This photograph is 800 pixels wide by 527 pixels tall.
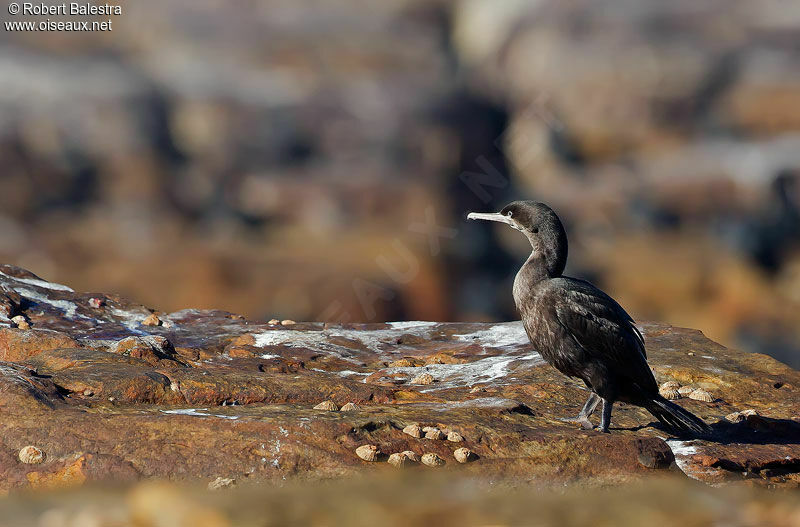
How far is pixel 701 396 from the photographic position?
8.91 meters

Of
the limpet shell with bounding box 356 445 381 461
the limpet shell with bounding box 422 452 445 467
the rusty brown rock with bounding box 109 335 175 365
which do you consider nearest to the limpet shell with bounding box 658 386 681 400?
the limpet shell with bounding box 422 452 445 467

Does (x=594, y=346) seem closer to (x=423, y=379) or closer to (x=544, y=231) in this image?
(x=544, y=231)

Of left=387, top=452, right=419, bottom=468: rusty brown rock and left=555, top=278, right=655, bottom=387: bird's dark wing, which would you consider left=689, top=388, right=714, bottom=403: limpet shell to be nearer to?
left=555, top=278, right=655, bottom=387: bird's dark wing

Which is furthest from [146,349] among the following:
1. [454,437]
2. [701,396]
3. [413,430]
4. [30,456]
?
[701,396]

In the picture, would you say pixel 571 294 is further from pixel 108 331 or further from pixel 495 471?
pixel 108 331

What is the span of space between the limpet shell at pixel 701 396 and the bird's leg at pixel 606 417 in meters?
1.77

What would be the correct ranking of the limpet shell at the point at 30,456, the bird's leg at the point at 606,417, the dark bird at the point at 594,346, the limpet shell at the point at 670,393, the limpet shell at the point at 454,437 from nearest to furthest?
the limpet shell at the point at 30,456, the limpet shell at the point at 454,437, the bird's leg at the point at 606,417, the dark bird at the point at 594,346, the limpet shell at the point at 670,393

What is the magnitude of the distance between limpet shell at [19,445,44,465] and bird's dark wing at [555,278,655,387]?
14.5 ft

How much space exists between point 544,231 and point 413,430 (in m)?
2.38

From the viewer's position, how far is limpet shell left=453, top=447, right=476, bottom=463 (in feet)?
21.7

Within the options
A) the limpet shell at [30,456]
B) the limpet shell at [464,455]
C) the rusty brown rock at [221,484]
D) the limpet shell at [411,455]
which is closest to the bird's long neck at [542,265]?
the limpet shell at [464,455]

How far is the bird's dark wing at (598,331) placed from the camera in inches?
303

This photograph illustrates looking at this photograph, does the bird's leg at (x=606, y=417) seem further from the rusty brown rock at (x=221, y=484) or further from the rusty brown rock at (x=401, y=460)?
the rusty brown rock at (x=221, y=484)

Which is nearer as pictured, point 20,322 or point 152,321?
point 20,322
